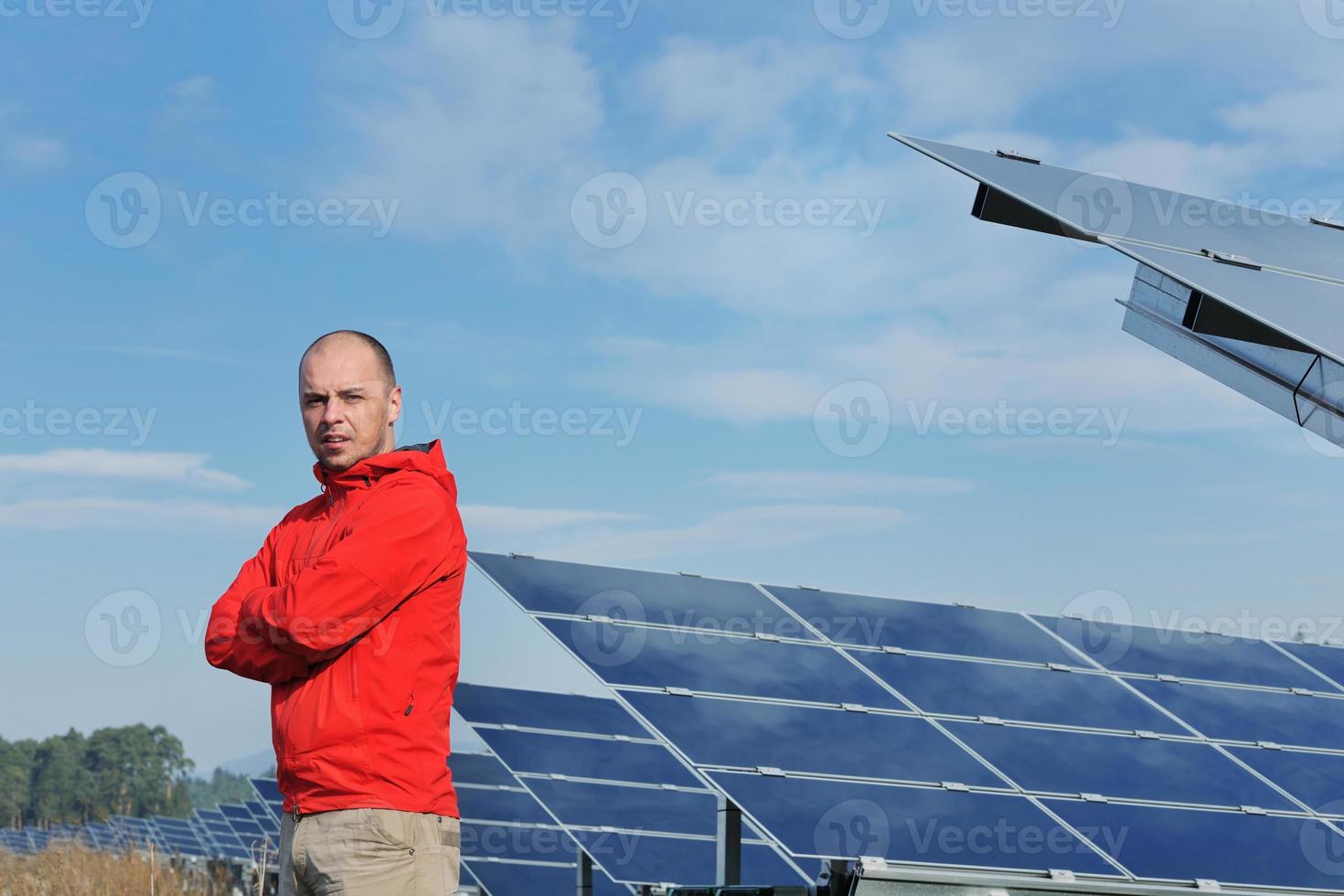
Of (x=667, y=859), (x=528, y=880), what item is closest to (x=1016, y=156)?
(x=667, y=859)

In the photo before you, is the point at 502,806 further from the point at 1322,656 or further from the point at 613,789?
the point at 1322,656

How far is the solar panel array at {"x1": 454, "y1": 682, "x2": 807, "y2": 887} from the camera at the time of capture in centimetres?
1297

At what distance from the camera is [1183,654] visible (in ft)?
41.2

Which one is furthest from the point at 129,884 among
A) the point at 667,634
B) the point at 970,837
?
the point at 970,837

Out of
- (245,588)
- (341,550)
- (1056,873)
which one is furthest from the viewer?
(1056,873)

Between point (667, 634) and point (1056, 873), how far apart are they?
4.53 meters

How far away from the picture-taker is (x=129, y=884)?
30.9ft

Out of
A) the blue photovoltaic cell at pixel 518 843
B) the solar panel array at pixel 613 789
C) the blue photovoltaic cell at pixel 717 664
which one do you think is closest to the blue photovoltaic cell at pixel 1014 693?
the blue photovoltaic cell at pixel 717 664

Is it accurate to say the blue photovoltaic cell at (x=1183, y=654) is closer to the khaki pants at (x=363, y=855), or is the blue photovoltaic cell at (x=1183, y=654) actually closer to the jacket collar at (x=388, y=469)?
the jacket collar at (x=388, y=469)

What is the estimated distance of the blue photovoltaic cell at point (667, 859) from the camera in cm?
1255

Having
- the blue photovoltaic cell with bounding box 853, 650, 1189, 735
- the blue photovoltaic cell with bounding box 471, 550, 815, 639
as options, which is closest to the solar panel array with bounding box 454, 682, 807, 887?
the blue photovoltaic cell with bounding box 471, 550, 815, 639

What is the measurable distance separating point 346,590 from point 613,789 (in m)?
11.4

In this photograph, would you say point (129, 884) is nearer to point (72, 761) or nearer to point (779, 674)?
point (779, 674)

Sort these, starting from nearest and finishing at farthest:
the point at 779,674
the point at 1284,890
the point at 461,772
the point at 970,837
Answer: the point at 1284,890
the point at 970,837
the point at 779,674
the point at 461,772
